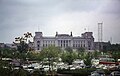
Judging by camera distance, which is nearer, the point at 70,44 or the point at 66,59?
the point at 66,59

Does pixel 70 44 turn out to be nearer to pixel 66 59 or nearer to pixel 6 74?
pixel 66 59

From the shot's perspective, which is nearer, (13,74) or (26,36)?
(13,74)

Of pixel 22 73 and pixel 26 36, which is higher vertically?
pixel 26 36

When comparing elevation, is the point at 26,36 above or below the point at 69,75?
above

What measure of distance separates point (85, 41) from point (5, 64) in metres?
34.5

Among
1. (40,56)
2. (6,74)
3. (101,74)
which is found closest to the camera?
(6,74)

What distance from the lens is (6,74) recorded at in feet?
17.9

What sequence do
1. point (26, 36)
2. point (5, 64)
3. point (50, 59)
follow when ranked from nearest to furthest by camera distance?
point (5, 64) → point (26, 36) → point (50, 59)

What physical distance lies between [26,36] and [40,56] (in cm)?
627

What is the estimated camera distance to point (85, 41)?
4006 centimetres

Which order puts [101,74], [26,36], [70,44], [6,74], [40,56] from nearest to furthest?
[6,74] < [26,36] < [101,74] < [40,56] < [70,44]

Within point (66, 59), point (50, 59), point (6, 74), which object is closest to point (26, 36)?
point (6, 74)

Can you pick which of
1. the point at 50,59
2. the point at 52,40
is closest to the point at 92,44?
the point at 52,40

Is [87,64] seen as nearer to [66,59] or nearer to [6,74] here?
[66,59]
